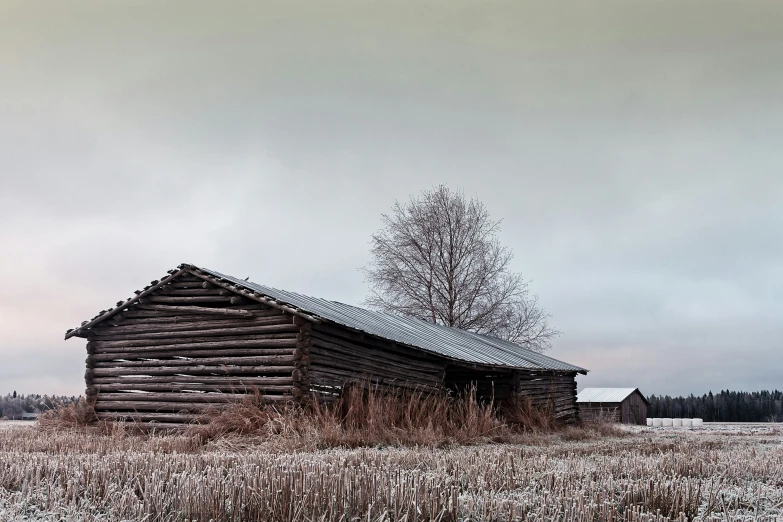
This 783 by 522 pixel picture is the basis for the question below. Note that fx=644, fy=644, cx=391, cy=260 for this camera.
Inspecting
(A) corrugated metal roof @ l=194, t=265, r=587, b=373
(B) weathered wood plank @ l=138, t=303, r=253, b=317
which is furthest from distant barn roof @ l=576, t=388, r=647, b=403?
(B) weathered wood plank @ l=138, t=303, r=253, b=317

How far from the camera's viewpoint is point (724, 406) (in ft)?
248

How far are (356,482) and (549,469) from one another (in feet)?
8.14

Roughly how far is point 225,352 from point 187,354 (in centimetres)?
126

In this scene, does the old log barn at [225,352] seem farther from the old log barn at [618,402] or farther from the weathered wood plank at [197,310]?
the old log barn at [618,402]

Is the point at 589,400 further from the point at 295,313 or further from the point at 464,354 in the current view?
the point at 295,313

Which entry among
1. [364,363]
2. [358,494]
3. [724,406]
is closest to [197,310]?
[364,363]

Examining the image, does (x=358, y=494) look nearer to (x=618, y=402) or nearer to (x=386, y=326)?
(x=386, y=326)

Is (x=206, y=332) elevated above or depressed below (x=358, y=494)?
above

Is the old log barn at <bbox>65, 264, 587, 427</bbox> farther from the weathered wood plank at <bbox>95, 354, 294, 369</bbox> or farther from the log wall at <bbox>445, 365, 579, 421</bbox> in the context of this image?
the log wall at <bbox>445, 365, 579, 421</bbox>

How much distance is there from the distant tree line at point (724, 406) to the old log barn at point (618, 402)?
15.4 m

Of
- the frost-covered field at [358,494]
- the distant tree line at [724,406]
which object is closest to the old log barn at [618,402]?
the distant tree line at [724,406]

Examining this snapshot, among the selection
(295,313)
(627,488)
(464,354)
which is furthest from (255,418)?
(627,488)

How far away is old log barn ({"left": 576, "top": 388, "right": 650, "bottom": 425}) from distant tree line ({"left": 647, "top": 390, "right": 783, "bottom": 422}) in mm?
15415

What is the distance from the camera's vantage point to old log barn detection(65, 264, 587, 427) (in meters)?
14.9
